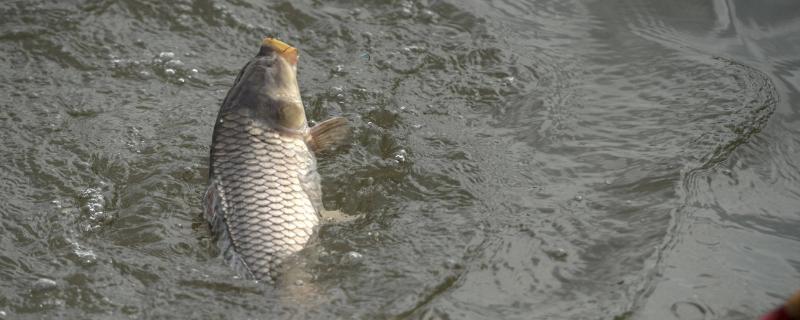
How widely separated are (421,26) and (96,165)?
224 cm

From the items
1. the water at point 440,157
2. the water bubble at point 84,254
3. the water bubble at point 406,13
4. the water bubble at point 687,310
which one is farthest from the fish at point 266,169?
the water bubble at point 406,13

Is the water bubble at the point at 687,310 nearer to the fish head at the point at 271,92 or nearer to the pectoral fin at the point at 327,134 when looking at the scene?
the pectoral fin at the point at 327,134

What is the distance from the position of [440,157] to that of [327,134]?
25.5 inches

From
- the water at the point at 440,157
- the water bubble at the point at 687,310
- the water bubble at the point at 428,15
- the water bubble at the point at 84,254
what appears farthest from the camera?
the water bubble at the point at 428,15

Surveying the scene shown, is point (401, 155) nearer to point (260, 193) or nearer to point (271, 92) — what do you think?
point (271, 92)

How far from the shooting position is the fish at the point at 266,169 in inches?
148

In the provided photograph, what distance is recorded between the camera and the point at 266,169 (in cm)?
400

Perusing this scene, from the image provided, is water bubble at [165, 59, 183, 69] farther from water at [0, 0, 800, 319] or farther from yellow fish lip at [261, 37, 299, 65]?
yellow fish lip at [261, 37, 299, 65]

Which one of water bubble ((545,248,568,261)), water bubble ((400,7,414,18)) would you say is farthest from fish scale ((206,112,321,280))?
water bubble ((400,7,414,18))

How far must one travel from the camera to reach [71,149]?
4.80 meters

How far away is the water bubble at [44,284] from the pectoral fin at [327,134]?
122cm

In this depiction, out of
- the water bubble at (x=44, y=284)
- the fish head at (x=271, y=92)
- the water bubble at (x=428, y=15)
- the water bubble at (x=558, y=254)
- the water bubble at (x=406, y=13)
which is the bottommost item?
the water bubble at (x=44, y=284)

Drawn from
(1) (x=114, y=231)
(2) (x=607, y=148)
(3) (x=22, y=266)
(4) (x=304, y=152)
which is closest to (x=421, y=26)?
(2) (x=607, y=148)

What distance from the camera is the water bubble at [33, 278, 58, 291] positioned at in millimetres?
3859
